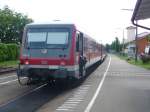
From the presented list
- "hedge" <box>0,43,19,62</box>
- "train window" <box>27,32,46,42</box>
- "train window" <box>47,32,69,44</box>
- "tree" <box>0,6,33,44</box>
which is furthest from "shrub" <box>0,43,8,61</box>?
"train window" <box>47,32,69,44</box>

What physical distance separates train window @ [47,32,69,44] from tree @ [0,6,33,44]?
64.1 m

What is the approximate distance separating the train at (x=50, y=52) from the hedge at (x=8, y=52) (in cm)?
3127

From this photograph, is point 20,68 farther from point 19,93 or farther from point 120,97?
point 120,97

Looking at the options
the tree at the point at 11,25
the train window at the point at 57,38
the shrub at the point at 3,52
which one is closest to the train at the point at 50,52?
the train window at the point at 57,38

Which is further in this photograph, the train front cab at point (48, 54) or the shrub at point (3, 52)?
the shrub at point (3, 52)

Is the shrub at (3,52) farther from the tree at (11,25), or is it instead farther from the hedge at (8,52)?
the tree at (11,25)

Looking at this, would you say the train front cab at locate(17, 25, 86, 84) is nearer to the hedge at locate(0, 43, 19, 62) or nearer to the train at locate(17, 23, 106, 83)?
the train at locate(17, 23, 106, 83)

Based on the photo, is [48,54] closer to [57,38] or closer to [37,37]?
Result: [57,38]

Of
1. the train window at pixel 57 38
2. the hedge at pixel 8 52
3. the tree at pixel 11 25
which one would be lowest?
Result: the hedge at pixel 8 52

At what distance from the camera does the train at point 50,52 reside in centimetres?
1995

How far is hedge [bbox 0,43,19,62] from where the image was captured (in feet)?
171

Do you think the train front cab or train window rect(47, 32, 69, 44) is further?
train window rect(47, 32, 69, 44)

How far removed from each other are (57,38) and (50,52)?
752 millimetres

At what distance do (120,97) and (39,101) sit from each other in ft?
10.4
